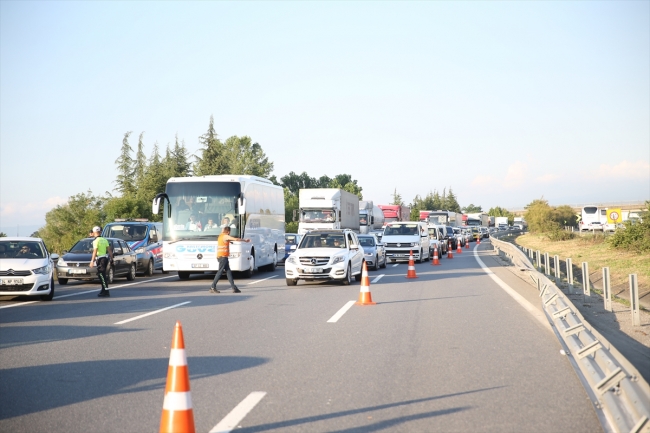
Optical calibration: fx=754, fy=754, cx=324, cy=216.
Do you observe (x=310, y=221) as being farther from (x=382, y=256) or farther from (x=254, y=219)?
(x=254, y=219)

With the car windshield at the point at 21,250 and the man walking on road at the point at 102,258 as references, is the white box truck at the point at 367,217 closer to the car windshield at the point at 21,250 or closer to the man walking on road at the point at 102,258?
the man walking on road at the point at 102,258

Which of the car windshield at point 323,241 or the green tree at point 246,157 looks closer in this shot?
the car windshield at point 323,241

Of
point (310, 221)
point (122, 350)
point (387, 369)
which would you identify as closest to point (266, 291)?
point (122, 350)

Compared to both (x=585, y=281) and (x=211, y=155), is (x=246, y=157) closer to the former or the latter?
(x=211, y=155)

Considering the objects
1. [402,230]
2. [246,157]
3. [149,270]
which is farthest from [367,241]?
[246,157]

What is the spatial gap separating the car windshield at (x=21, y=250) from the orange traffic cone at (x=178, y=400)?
13.6 meters

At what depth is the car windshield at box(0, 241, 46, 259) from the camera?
17766mm

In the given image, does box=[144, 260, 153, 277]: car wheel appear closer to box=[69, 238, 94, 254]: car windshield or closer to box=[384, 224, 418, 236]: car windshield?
box=[69, 238, 94, 254]: car windshield

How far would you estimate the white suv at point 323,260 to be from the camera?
20750 mm

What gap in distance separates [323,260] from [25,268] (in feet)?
25.5

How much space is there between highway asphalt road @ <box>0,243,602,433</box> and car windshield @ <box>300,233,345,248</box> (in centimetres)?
623

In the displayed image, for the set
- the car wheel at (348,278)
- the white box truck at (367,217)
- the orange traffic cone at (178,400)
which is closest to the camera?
the orange traffic cone at (178,400)

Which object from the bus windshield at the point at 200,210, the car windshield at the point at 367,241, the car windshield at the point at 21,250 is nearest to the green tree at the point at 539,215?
the car windshield at the point at 367,241

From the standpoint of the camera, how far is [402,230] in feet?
122
